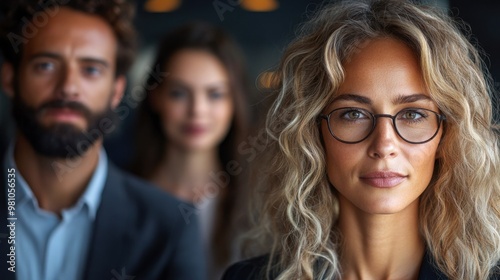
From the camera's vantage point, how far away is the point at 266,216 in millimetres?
2232

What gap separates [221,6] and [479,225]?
2004 millimetres

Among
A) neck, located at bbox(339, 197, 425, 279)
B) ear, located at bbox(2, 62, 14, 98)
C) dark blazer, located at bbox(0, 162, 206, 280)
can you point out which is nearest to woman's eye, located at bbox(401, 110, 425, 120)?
neck, located at bbox(339, 197, 425, 279)

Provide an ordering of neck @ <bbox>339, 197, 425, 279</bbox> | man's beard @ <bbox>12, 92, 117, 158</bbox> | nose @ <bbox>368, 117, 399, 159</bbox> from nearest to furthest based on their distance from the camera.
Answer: nose @ <bbox>368, 117, 399, 159</bbox> → neck @ <bbox>339, 197, 425, 279</bbox> → man's beard @ <bbox>12, 92, 117, 158</bbox>

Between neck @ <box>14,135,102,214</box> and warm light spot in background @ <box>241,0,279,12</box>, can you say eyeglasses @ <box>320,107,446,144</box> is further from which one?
warm light spot in background @ <box>241,0,279,12</box>

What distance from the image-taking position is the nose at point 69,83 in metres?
2.73

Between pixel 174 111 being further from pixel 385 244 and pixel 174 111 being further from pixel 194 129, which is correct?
pixel 385 244

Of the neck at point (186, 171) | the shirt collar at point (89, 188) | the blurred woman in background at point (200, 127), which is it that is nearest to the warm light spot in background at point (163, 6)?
the blurred woman in background at point (200, 127)

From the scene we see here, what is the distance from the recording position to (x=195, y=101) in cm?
346

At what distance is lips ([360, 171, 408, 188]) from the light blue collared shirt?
1221 millimetres

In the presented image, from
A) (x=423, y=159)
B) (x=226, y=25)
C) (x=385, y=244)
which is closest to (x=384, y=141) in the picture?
(x=423, y=159)

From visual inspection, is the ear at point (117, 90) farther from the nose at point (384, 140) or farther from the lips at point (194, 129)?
the nose at point (384, 140)

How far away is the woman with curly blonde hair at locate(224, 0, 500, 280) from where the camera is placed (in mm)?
1843

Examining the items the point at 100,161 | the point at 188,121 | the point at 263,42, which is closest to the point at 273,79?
the point at 100,161

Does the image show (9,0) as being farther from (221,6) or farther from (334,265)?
(334,265)
